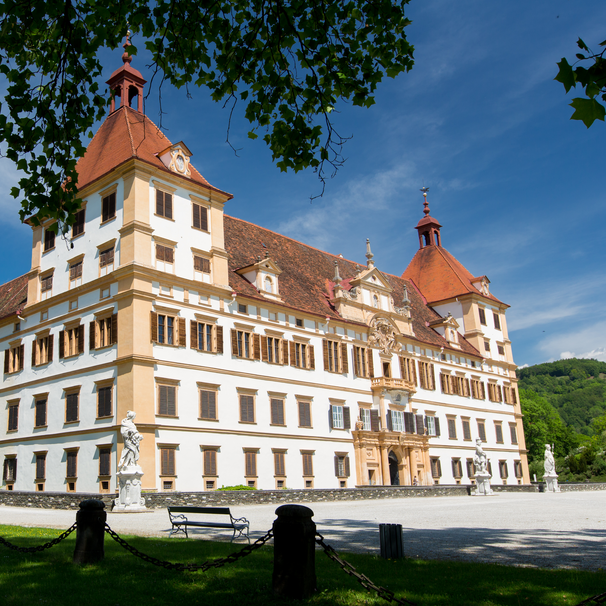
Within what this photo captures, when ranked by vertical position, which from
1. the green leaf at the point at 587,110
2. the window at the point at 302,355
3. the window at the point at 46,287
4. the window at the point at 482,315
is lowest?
the green leaf at the point at 587,110

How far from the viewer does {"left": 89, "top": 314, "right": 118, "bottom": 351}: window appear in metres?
31.2

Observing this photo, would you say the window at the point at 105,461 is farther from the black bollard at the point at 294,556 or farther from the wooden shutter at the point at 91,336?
the black bollard at the point at 294,556

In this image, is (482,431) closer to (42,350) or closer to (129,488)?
(42,350)

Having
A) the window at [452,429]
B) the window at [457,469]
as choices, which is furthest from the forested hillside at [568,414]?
the window at [452,429]

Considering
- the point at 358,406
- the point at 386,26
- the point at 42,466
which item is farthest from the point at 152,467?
the point at 386,26

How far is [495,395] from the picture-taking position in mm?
57781

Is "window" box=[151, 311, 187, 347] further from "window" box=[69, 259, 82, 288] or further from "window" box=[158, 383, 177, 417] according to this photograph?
"window" box=[69, 259, 82, 288]

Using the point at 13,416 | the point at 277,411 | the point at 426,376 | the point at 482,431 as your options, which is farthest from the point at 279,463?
the point at 482,431

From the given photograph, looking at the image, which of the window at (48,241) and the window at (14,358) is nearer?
the window at (48,241)

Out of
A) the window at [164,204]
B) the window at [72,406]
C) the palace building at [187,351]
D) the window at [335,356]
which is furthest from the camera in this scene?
the window at [335,356]

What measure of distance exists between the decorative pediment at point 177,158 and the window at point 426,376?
2390 cm

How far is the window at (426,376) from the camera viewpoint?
159ft

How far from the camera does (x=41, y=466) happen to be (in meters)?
33.3

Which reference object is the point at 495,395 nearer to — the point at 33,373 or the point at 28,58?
the point at 33,373
